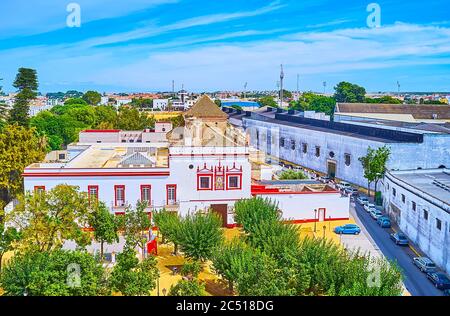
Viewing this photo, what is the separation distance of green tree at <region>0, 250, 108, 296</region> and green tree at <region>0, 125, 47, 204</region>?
52.5 ft

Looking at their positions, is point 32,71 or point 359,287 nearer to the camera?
point 359,287

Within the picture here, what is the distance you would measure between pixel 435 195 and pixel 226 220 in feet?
38.3

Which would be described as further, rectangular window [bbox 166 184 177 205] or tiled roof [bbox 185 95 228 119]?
tiled roof [bbox 185 95 228 119]

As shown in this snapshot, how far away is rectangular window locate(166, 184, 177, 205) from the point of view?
29.2 m

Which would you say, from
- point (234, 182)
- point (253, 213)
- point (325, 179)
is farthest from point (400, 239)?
point (325, 179)

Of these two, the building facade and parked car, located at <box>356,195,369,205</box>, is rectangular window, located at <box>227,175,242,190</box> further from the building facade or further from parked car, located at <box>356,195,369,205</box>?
the building facade

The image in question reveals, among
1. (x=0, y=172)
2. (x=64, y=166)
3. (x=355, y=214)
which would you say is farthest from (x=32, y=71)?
(x=355, y=214)

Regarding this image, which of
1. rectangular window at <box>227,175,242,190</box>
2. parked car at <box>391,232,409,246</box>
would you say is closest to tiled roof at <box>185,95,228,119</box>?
rectangular window at <box>227,175,242,190</box>

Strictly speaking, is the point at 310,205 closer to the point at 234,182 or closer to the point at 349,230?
the point at 349,230

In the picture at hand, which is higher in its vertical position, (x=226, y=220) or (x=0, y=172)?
(x=0, y=172)

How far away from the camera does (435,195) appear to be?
25.7 metres

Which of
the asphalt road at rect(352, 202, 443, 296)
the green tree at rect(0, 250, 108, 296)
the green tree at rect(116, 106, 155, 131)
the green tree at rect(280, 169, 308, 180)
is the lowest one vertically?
the asphalt road at rect(352, 202, 443, 296)
